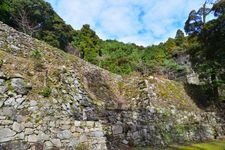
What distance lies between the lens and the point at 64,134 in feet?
25.9

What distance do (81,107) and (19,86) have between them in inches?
86.1

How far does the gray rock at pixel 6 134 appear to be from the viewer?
265 inches

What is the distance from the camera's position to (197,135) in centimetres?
1606

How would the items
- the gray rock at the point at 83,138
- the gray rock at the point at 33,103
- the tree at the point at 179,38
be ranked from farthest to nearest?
the tree at the point at 179,38
the gray rock at the point at 83,138
the gray rock at the point at 33,103

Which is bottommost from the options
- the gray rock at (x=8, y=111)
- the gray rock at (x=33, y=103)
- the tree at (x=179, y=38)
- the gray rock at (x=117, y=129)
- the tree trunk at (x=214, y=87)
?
the gray rock at (x=117, y=129)

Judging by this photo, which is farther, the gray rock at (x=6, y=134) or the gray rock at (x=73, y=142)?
the gray rock at (x=73, y=142)

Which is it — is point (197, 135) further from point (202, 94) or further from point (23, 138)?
point (23, 138)

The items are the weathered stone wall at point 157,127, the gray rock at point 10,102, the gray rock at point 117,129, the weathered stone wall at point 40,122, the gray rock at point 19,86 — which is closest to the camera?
the weathered stone wall at point 40,122

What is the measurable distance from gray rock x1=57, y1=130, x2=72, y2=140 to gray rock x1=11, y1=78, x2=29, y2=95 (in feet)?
4.74

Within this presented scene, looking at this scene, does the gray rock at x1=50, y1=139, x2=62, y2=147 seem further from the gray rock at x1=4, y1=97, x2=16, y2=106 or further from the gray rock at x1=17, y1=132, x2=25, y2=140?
the gray rock at x1=4, y1=97, x2=16, y2=106

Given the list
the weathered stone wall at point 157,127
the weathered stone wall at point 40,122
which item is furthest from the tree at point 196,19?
the weathered stone wall at point 40,122

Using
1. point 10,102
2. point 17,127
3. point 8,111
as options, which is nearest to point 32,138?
point 17,127

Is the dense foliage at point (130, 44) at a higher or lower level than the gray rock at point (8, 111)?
higher

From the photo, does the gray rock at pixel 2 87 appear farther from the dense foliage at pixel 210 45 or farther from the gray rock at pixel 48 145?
the dense foliage at pixel 210 45
